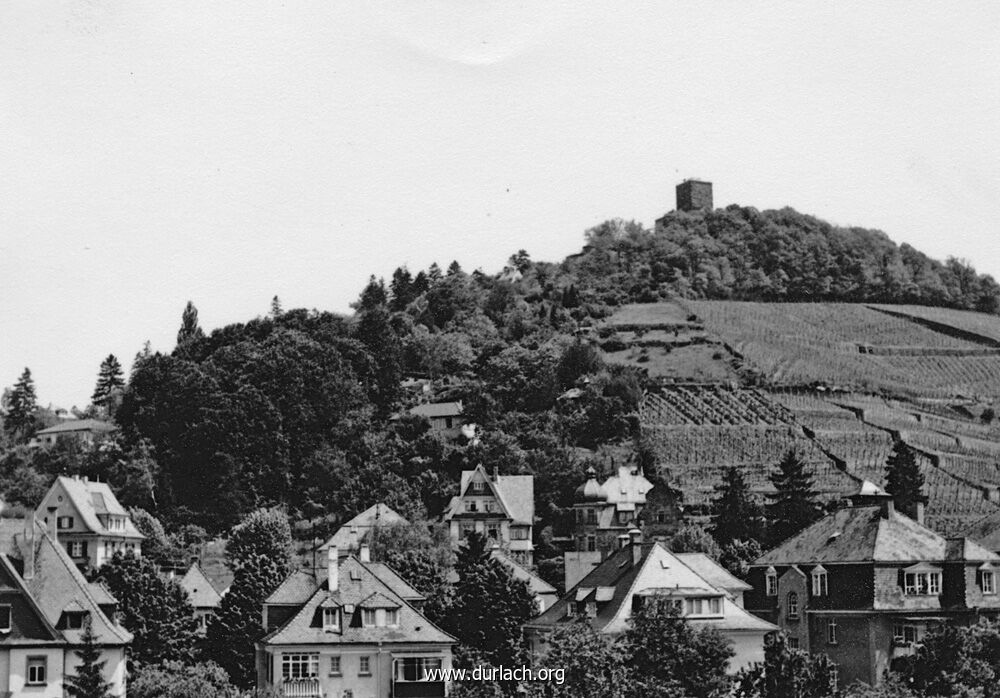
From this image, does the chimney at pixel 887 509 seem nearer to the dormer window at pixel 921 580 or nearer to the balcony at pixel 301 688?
the dormer window at pixel 921 580

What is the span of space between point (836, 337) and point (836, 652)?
4315 inches

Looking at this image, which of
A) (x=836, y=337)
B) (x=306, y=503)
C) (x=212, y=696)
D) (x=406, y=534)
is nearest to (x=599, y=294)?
(x=836, y=337)

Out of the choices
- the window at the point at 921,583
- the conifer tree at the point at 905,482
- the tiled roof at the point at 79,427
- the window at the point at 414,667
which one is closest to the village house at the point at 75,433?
the tiled roof at the point at 79,427

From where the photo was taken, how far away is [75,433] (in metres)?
184

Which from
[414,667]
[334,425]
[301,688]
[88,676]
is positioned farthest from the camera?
[334,425]

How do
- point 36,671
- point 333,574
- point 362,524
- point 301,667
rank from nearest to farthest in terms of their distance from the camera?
point 36,671 < point 301,667 < point 333,574 < point 362,524

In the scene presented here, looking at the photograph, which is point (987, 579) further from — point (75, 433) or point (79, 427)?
point (79, 427)

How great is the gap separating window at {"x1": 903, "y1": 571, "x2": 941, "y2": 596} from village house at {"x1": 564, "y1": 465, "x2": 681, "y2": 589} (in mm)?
47544

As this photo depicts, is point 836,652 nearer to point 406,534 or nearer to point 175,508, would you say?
point 406,534

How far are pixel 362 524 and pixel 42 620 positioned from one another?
64.1 metres

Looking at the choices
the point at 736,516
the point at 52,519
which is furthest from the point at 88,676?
the point at 52,519

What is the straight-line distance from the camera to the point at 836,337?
7087 inches

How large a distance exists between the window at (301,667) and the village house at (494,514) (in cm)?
5712

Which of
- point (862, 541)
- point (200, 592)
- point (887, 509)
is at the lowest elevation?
point (200, 592)
